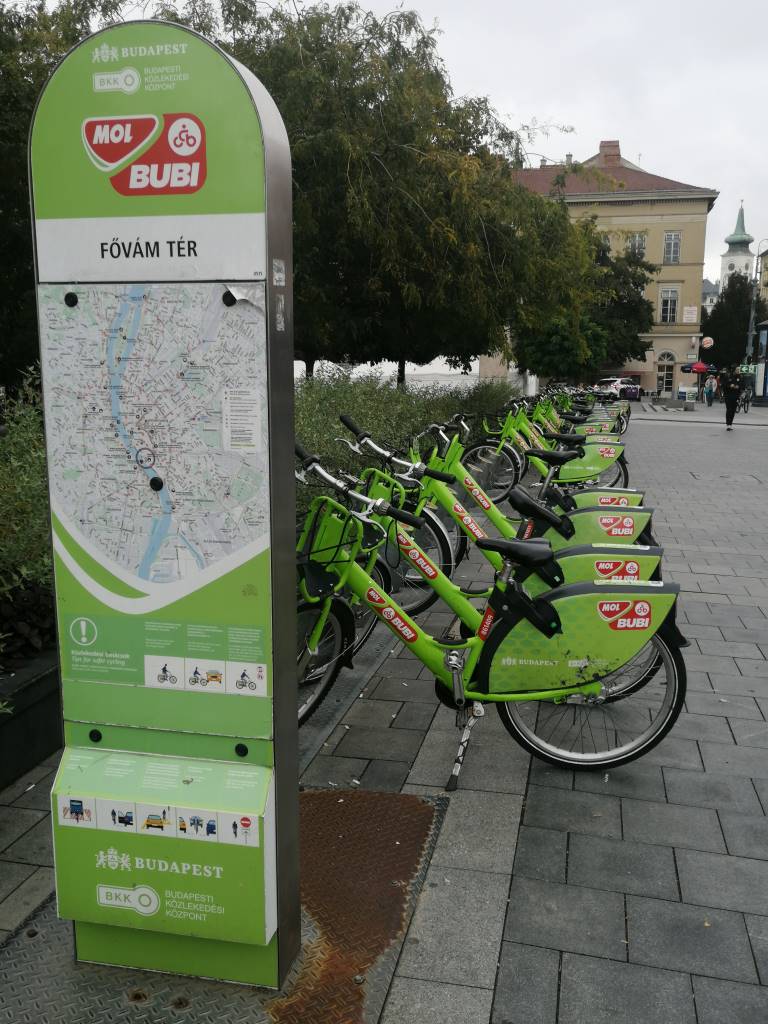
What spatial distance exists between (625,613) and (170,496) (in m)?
1.95

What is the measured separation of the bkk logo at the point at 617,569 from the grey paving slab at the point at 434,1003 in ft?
6.25

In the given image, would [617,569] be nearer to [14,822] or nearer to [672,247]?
[14,822]

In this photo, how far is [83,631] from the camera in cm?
239

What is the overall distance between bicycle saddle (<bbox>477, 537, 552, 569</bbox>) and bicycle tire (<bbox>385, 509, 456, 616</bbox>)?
1.09m

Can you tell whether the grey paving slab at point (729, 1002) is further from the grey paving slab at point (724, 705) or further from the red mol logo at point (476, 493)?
the red mol logo at point (476, 493)

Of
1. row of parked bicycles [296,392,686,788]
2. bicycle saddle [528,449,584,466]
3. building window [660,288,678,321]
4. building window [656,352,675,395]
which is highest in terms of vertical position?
building window [660,288,678,321]

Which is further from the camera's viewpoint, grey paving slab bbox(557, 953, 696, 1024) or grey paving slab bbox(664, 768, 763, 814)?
grey paving slab bbox(664, 768, 763, 814)

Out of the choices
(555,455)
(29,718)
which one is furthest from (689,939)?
(555,455)

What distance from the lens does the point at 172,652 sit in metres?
2.35

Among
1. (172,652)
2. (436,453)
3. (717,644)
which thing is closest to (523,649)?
(172,652)

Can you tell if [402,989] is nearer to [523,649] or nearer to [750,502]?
[523,649]

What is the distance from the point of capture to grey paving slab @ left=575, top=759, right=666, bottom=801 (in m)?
3.58

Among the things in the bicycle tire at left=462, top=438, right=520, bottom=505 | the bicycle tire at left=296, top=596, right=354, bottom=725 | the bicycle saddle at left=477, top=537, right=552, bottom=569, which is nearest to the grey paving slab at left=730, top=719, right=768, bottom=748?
the bicycle saddle at left=477, top=537, right=552, bottom=569

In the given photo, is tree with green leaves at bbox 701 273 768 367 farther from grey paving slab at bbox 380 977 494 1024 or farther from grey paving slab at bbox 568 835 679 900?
grey paving slab at bbox 380 977 494 1024
